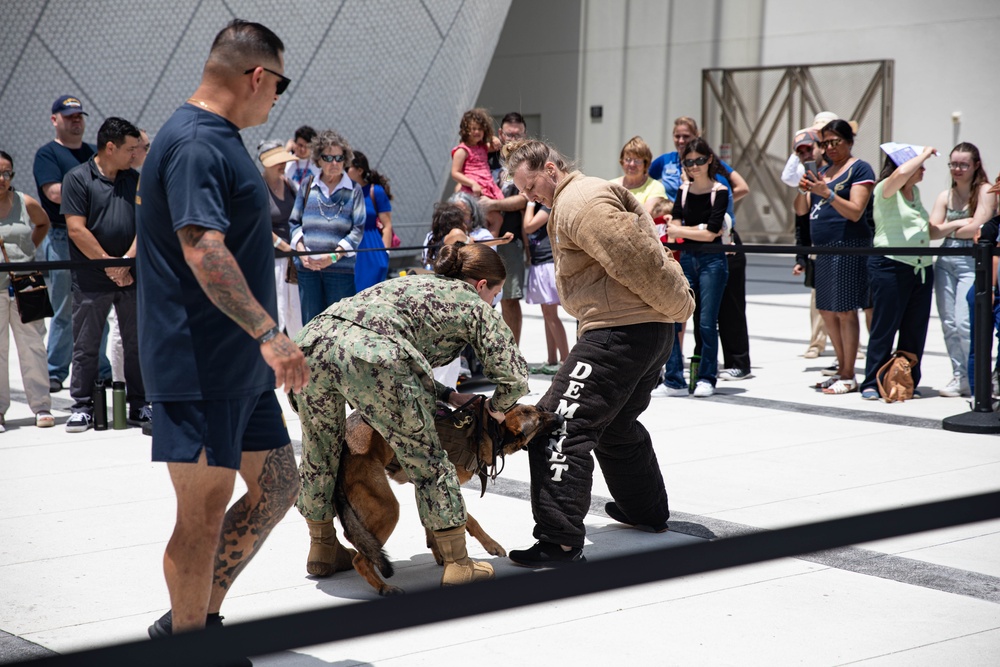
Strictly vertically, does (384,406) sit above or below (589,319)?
below

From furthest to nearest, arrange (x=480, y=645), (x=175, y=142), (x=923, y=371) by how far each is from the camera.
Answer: (x=923, y=371) < (x=480, y=645) < (x=175, y=142)

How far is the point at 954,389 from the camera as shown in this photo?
324 inches

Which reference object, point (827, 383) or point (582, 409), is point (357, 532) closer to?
point (582, 409)

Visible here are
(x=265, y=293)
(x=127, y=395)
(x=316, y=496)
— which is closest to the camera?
(x=265, y=293)

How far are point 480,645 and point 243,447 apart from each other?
982 mm

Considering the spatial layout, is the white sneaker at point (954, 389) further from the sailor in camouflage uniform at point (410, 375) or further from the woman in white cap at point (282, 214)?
the sailor in camouflage uniform at point (410, 375)

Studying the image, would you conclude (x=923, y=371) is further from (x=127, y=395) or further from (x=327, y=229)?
(x=127, y=395)

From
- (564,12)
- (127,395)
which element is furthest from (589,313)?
(564,12)

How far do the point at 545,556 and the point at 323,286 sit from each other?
468 cm

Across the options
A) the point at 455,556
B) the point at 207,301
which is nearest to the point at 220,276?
the point at 207,301

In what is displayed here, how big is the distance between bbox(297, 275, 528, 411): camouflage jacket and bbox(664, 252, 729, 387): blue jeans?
438 centimetres

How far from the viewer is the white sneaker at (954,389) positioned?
321 inches

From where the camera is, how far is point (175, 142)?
3004mm

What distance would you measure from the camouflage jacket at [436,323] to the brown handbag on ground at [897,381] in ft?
15.2
